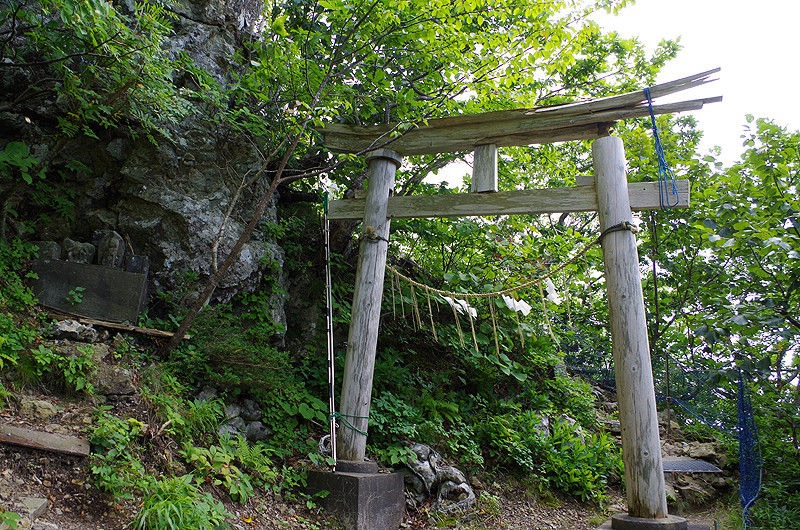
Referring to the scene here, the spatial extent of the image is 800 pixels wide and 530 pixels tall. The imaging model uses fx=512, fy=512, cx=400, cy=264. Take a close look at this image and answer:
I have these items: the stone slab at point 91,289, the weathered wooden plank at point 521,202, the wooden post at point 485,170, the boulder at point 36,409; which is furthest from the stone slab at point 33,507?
the wooden post at point 485,170

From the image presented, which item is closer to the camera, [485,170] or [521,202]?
[521,202]

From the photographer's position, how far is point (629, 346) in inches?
149

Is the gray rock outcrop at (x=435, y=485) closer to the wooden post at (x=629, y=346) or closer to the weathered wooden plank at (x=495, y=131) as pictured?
the wooden post at (x=629, y=346)

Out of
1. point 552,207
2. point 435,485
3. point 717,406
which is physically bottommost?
point 435,485

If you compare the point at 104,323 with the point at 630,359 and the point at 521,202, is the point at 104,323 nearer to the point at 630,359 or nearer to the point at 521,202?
the point at 521,202

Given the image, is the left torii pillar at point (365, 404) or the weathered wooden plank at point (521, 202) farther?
the weathered wooden plank at point (521, 202)

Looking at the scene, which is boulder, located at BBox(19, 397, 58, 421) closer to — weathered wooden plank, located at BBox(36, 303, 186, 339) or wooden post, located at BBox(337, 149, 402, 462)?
weathered wooden plank, located at BBox(36, 303, 186, 339)

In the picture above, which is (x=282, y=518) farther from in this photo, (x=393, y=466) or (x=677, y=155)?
(x=677, y=155)

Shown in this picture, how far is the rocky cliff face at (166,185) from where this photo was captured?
15.9 ft

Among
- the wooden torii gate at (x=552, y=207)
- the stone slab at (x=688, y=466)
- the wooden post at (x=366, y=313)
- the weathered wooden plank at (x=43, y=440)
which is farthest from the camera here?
the stone slab at (x=688, y=466)

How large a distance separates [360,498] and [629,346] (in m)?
2.35

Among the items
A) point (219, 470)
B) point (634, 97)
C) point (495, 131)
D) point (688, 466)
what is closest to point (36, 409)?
point (219, 470)

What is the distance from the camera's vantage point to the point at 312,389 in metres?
5.42

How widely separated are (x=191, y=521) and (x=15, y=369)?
1636mm
